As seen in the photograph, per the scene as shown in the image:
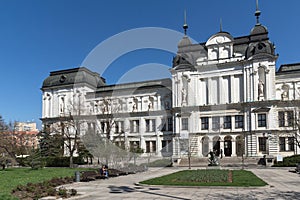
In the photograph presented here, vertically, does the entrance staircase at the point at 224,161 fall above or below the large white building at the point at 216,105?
below

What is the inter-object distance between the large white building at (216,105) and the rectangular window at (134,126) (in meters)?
0.19

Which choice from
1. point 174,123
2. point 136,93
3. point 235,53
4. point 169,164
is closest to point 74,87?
point 136,93

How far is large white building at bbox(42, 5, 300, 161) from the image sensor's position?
47.1 meters

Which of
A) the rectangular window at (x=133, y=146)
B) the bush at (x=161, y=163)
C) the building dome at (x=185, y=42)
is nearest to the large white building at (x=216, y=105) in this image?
the building dome at (x=185, y=42)

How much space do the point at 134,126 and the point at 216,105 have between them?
55.1 ft

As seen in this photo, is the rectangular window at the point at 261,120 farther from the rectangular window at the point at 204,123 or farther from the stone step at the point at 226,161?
the rectangular window at the point at 204,123

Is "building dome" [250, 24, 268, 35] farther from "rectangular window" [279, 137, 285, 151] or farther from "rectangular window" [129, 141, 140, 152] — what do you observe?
"rectangular window" [129, 141, 140, 152]

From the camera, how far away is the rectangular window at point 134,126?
194ft

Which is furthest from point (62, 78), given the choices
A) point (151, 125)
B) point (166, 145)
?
point (166, 145)

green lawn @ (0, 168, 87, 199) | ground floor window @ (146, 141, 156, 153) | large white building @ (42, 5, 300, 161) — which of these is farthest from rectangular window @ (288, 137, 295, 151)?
green lawn @ (0, 168, 87, 199)

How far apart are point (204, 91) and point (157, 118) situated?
10376mm

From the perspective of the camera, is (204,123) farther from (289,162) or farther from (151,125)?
(289,162)

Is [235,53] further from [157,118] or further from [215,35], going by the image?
[157,118]

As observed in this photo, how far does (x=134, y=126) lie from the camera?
59438 millimetres
